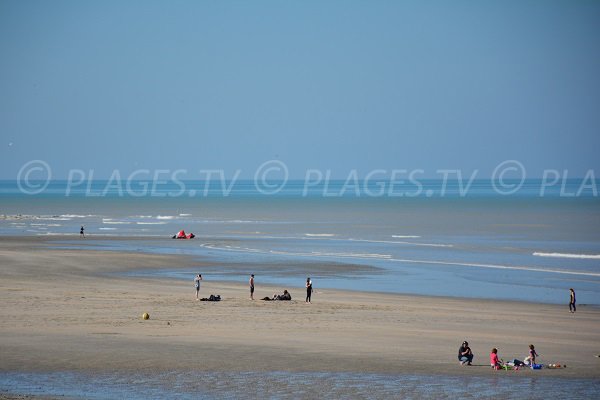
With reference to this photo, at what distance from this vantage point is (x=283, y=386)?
69.5 ft

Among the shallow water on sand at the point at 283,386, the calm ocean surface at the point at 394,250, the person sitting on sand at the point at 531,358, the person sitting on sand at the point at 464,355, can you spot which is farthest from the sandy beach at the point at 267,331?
the calm ocean surface at the point at 394,250

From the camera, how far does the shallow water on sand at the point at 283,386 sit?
20250 millimetres

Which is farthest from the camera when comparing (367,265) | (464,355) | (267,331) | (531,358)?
(367,265)

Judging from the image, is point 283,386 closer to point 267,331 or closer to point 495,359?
point 495,359

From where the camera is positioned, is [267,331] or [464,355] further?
[267,331]

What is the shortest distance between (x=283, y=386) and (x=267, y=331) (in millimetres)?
7639

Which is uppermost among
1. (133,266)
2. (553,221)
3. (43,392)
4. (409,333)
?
(553,221)

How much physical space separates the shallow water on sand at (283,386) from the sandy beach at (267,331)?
0.69m

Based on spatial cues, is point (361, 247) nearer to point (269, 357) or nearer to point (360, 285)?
point (360, 285)

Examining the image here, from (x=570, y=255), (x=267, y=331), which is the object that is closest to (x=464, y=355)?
(x=267, y=331)

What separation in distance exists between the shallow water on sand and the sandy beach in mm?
690

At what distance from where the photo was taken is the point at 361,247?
7019cm

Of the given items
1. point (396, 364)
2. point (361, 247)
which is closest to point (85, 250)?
point (361, 247)

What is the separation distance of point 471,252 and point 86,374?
155 ft
